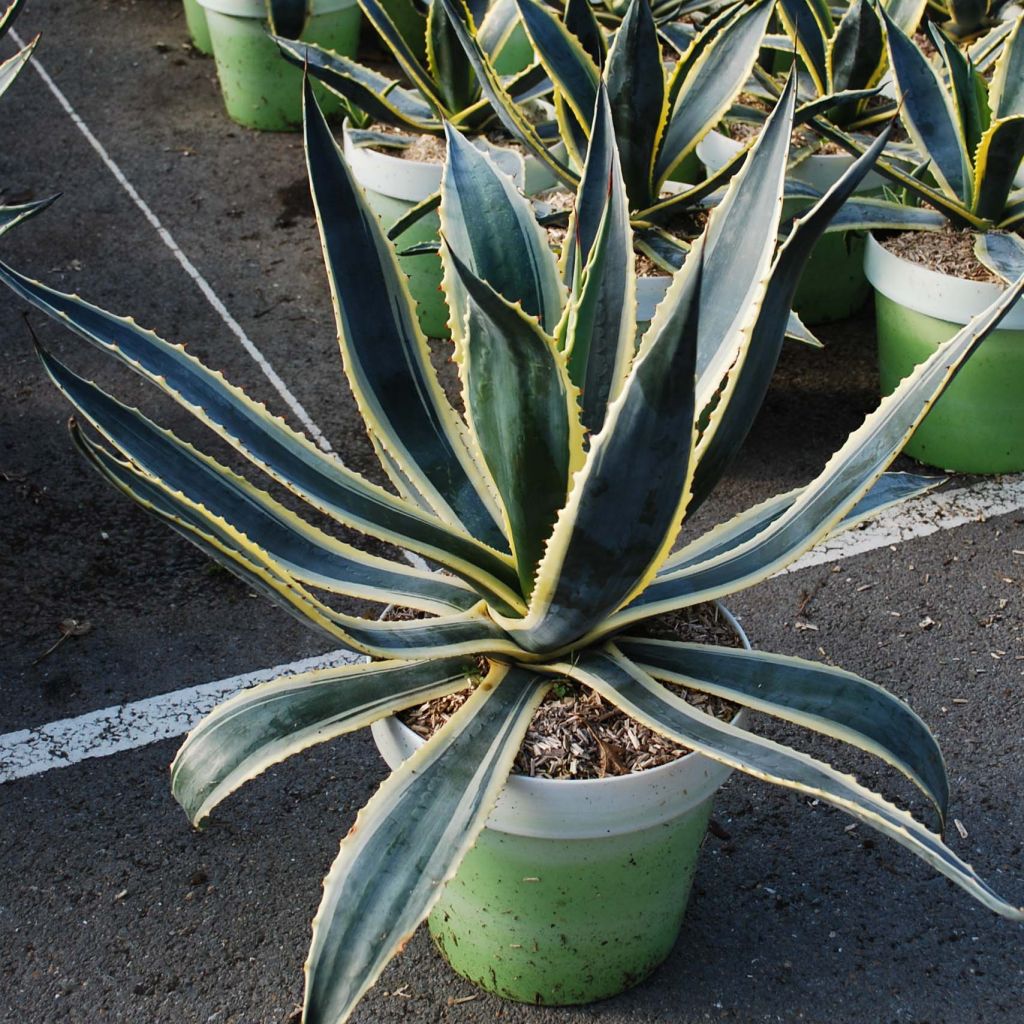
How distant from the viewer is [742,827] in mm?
2123

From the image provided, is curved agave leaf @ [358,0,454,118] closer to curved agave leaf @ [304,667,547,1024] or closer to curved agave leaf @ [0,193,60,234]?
curved agave leaf @ [0,193,60,234]

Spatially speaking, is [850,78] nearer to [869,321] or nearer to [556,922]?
[869,321]

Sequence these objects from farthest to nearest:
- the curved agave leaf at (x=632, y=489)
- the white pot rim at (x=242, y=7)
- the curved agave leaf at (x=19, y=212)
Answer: the white pot rim at (x=242, y=7), the curved agave leaf at (x=19, y=212), the curved agave leaf at (x=632, y=489)

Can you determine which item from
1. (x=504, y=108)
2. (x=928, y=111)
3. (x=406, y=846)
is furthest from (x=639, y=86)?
(x=406, y=846)

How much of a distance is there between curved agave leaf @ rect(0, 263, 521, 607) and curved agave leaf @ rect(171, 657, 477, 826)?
15 cm

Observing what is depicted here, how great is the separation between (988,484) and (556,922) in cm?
168

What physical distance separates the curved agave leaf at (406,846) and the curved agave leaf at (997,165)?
5.57 feet

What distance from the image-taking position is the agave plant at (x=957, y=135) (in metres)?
2.74

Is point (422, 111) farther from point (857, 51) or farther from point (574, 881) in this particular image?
point (574, 881)

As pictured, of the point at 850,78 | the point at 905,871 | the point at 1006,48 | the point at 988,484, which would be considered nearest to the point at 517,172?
the point at 850,78

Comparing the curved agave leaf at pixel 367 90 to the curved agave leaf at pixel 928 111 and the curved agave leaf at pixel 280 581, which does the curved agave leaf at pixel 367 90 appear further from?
the curved agave leaf at pixel 280 581

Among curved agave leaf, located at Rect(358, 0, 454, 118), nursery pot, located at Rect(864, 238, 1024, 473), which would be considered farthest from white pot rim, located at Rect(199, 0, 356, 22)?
nursery pot, located at Rect(864, 238, 1024, 473)

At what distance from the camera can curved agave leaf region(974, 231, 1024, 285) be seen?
2629 millimetres

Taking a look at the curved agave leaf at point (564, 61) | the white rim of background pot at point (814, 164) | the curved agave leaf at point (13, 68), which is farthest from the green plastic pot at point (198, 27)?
the curved agave leaf at point (564, 61)
